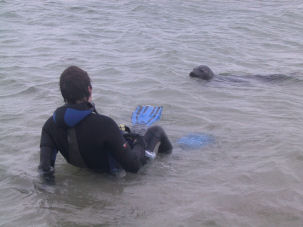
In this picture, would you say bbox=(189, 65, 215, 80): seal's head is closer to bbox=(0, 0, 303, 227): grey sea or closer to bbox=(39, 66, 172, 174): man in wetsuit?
bbox=(0, 0, 303, 227): grey sea

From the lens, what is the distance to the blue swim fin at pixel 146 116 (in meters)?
5.19

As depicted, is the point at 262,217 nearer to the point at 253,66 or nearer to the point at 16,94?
the point at 16,94

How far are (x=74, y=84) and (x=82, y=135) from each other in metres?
0.46

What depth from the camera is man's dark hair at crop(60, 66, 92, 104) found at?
10.9 ft

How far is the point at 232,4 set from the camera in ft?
58.8

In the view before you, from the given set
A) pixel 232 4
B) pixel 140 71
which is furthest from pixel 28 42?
pixel 232 4

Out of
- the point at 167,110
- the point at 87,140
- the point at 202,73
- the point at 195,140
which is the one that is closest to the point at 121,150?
the point at 87,140

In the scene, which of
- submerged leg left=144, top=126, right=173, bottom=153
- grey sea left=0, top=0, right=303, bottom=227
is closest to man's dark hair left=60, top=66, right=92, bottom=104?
grey sea left=0, top=0, right=303, bottom=227

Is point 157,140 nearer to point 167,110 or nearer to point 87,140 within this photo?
point 87,140

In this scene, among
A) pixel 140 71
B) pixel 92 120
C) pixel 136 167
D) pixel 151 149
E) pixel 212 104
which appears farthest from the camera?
pixel 140 71

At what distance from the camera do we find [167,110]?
613cm

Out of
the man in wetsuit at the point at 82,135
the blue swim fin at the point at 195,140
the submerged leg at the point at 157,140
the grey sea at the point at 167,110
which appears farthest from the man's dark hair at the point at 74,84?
the blue swim fin at the point at 195,140

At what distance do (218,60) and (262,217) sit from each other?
22.8ft

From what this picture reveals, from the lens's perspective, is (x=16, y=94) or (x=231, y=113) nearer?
(x=231, y=113)
